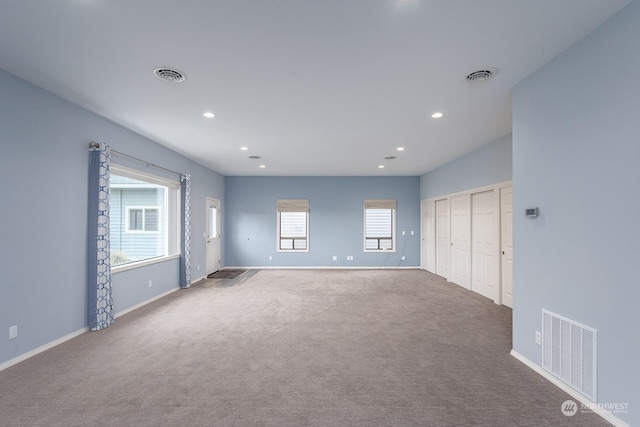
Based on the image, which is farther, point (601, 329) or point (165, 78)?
point (165, 78)

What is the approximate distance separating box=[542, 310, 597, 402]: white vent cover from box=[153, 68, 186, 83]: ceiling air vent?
4140mm

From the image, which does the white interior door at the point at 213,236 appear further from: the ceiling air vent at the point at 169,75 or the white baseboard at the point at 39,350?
the ceiling air vent at the point at 169,75

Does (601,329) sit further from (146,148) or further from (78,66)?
(146,148)

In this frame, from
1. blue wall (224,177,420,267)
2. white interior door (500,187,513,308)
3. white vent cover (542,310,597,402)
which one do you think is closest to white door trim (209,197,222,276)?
blue wall (224,177,420,267)

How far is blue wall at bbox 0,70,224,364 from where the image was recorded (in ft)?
8.87

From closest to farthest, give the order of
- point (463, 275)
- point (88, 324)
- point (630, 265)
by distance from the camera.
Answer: point (630, 265), point (88, 324), point (463, 275)

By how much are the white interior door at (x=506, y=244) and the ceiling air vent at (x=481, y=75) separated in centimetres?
254

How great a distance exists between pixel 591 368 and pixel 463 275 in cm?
426

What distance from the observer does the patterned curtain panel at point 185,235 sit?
594 centimetres

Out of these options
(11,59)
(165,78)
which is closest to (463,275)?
(165,78)

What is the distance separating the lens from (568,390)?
7.52 feet

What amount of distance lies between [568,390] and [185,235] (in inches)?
246

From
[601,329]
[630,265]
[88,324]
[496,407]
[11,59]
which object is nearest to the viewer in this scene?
[630,265]

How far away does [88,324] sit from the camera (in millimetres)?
3604
